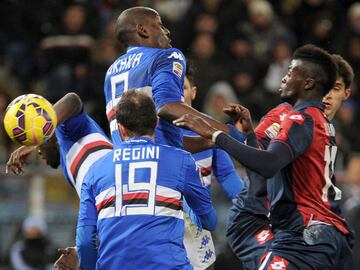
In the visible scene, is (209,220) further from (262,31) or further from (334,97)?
(262,31)

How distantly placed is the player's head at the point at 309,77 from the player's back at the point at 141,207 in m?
0.98

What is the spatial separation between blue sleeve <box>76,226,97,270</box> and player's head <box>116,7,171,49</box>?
5.43 feet

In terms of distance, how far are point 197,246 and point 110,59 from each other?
6476 mm

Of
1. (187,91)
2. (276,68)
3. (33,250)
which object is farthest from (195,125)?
(276,68)

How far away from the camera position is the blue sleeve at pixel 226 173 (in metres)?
8.75

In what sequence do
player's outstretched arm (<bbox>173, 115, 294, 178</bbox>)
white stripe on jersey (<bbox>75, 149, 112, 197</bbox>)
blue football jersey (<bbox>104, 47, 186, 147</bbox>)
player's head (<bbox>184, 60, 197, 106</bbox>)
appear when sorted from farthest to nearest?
1. player's head (<bbox>184, 60, 197, 106</bbox>)
2. white stripe on jersey (<bbox>75, 149, 112, 197</bbox>)
3. blue football jersey (<bbox>104, 47, 186, 147</bbox>)
4. player's outstretched arm (<bbox>173, 115, 294, 178</bbox>)

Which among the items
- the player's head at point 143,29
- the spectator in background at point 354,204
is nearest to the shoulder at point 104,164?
the player's head at point 143,29

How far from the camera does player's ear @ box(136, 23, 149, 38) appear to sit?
299 inches

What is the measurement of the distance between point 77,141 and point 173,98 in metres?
1.58

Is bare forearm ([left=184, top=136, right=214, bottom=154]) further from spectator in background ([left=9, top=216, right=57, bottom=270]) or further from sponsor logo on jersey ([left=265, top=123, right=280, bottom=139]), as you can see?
spectator in background ([left=9, top=216, right=57, bottom=270])

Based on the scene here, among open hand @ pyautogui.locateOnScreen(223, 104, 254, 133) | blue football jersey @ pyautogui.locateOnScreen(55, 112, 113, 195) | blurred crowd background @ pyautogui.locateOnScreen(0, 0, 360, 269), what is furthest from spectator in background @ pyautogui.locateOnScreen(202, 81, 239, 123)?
open hand @ pyautogui.locateOnScreen(223, 104, 254, 133)

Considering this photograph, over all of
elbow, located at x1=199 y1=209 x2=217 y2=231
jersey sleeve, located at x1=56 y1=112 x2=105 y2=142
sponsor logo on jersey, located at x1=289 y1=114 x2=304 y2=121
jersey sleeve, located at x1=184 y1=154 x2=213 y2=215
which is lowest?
elbow, located at x1=199 y1=209 x2=217 y2=231

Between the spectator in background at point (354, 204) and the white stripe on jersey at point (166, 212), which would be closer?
the white stripe on jersey at point (166, 212)

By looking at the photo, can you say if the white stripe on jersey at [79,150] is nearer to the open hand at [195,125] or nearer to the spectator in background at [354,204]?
the open hand at [195,125]
